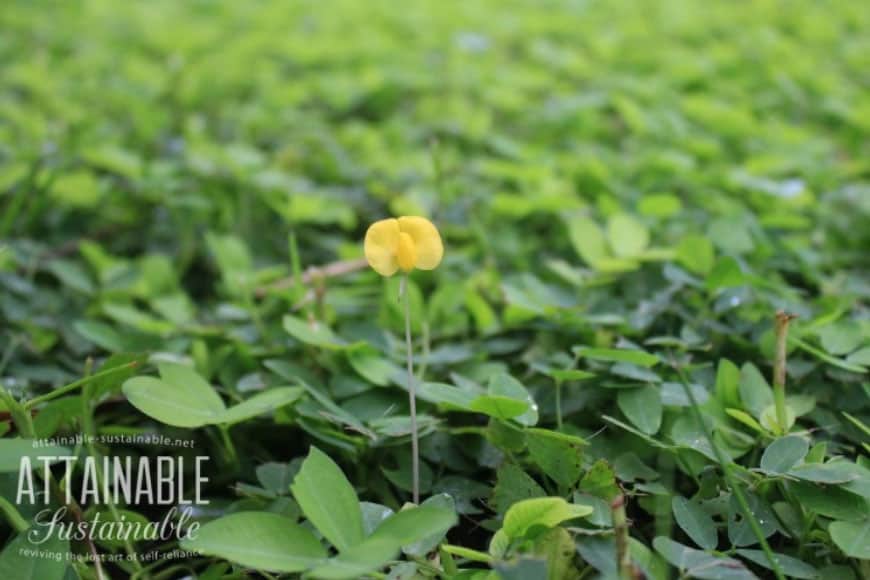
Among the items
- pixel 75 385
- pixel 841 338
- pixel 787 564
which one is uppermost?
pixel 75 385

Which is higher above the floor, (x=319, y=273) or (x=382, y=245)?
(x=382, y=245)

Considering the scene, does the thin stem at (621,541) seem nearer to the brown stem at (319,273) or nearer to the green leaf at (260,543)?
the green leaf at (260,543)

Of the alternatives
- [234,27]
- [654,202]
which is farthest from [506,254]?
[234,27]

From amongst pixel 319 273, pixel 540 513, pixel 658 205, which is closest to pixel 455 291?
pixel 319 273

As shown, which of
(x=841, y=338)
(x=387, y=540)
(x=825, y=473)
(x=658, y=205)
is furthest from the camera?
(x=658, y=205)

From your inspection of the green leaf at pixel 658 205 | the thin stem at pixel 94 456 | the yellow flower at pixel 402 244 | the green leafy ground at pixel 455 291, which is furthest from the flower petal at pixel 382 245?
the green leaf at pixel 658 205

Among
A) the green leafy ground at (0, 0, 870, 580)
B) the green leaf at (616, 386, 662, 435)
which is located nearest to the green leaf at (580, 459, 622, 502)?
the green leafy ground at (0, 0, 870, 580)

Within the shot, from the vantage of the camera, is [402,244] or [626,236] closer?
[402,244]

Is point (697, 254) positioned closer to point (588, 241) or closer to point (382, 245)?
point (588, 241)

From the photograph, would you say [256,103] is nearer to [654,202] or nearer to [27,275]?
[27,275]

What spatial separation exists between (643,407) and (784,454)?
17 cm

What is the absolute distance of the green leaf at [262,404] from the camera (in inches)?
37.2

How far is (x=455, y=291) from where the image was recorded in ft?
4.30

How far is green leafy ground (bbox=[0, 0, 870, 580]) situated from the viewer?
2.87ft
